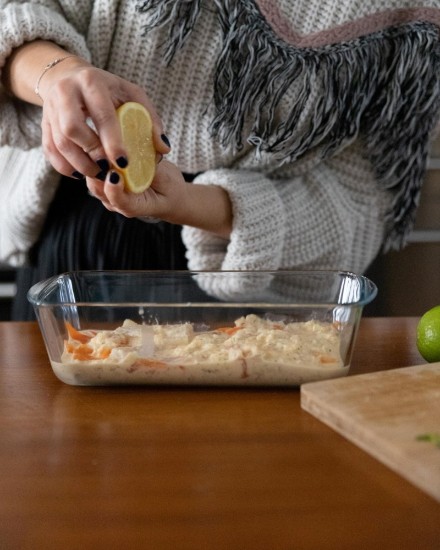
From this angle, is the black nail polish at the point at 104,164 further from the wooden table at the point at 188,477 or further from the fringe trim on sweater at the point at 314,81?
the fringe trim on sweater at the point at 314,81

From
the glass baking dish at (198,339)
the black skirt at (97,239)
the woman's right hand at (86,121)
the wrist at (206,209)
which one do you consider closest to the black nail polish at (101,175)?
the woman's right hand at (86,121)

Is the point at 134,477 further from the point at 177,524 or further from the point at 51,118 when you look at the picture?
the point at 51,118

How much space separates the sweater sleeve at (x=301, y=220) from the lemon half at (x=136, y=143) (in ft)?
1.14

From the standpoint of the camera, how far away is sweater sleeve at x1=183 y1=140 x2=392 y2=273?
1263 millimetres

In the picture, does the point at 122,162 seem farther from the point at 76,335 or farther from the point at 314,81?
the point at 314,81

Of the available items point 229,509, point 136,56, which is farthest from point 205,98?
point 229,509

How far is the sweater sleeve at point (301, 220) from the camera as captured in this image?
126 cm

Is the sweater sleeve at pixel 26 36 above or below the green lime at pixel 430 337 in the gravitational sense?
above

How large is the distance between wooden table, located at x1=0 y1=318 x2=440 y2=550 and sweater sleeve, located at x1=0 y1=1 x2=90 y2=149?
482 mm

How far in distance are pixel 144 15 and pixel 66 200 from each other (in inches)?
13.5

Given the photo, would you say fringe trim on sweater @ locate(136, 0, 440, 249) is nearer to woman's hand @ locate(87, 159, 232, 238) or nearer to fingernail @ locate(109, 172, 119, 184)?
woman's hand @ locate(87, 159, 232, 238)

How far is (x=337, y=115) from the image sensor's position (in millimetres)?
1265

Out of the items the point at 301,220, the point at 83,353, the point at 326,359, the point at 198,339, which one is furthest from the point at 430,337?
the point at 301,220

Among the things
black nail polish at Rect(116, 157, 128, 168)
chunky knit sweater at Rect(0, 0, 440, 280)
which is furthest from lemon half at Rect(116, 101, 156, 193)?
chunky knit sweater at Rect(0, 0, 440, 280)
